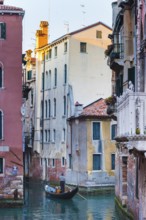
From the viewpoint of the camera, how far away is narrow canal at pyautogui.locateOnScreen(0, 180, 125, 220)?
71.3 ft

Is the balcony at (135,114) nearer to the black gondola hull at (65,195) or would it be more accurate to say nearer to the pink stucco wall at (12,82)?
the pink stucco wall at (12,82)

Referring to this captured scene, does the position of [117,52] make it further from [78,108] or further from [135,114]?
[78,108]

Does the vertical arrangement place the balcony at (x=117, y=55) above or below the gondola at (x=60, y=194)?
above

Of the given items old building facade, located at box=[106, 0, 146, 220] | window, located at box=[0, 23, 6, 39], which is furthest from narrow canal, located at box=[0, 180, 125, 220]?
window, located at box=[0, 23, 6, 39]

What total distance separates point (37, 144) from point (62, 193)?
13595 mm

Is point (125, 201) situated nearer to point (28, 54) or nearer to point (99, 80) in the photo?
point (99, 80)

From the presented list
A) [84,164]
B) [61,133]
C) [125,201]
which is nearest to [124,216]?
[125,201]

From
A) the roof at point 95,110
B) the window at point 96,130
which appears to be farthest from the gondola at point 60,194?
the roof at point 95,110

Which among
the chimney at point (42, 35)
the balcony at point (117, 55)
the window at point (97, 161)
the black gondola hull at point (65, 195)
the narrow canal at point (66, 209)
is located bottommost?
the narrow canal at point (66, 209)

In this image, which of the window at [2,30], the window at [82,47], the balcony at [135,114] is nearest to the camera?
the balcony at [135,114]

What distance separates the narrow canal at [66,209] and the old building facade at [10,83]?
210cm

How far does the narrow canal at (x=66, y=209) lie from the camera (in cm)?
2172

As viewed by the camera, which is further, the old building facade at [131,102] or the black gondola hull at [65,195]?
the black gondola hull at [65,195]

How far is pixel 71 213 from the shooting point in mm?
23281
